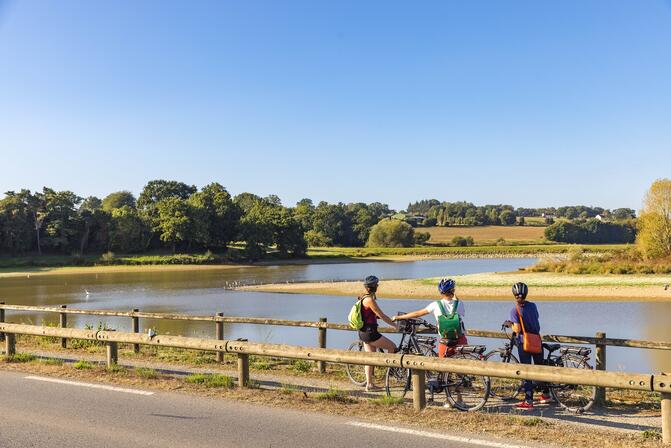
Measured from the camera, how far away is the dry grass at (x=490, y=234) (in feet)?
487

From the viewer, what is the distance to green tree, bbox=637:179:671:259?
66.5 metres

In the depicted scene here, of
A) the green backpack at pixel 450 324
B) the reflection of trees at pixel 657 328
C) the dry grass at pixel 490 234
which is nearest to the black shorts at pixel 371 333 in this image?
the green backpack at pixel 450 324

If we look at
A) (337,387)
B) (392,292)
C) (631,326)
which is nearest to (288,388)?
(337,387)

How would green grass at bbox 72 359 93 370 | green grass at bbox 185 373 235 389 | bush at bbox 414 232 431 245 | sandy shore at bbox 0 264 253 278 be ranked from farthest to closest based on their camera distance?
bush at bbox 414 232 431 245
sandy shore at bbox 0 264 253 278
green grass at bbox 72 359 93 370
green grass at bbox 185 373 235 389

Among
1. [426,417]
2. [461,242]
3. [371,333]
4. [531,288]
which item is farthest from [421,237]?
[426,417]

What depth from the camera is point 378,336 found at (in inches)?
357

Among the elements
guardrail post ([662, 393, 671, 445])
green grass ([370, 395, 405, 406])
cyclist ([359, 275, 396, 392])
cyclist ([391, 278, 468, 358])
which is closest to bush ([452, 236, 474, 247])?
cyclist ([359, 275, 396, 392])

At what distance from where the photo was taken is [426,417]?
757 cm

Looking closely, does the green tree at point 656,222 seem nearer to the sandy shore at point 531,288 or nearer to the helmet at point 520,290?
the sandy shore at point 531,288

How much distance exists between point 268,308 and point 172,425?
33210mm

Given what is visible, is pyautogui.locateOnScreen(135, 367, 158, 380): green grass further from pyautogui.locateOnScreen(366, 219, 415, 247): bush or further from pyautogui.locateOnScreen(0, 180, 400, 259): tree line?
pyautogui.locateOnScreen(366, 219, 415, 247): bush

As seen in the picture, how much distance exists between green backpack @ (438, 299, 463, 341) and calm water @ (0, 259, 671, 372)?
30.4 ft

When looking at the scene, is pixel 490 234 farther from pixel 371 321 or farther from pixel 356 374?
pixel 371 321

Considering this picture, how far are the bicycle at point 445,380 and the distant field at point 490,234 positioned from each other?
137 metres
